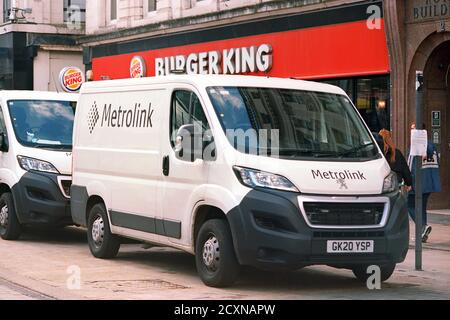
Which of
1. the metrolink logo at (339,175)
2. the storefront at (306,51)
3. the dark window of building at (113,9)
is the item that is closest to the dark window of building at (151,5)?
the storefront at (306,51)

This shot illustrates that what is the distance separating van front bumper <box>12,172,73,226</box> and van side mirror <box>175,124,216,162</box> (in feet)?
13.1

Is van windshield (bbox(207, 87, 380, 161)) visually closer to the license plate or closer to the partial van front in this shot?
the partial van front

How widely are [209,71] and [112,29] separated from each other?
708 centimetres

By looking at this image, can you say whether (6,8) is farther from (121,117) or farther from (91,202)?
(121,117)

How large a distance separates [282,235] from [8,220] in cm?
652

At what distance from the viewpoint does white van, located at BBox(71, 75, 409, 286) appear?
32.1ft

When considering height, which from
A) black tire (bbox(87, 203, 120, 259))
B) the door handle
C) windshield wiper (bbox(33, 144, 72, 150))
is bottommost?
black tire (bbox(87, 203, 120, 259))

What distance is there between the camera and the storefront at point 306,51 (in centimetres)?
2144

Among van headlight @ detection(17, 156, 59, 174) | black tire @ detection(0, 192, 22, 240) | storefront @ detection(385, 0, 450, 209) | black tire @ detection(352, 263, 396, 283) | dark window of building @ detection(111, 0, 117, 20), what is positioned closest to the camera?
black tire @ detection(352, 263, 396, 283)

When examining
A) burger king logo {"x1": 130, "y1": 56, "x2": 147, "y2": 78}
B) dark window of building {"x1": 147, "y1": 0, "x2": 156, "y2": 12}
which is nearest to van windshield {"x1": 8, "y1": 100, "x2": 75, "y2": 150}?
burger king logo {"x1": 130, "y1": 56, "x2": 147, "y2": 78}

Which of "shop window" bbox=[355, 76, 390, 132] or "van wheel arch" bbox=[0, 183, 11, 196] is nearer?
"van wheel arch" bbox=[0, 183, 11, 196]

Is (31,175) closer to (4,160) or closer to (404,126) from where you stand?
(4,160)

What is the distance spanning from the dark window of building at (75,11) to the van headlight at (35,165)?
24.9 meters

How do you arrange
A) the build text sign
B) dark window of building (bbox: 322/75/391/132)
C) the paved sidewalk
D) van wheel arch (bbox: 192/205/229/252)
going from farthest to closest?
1. dark window of building (bbox: 322/75/391/132)
2. the build text sign
3. the paved sidewalk
4. van wheel arch (bbox: 192/205/229/252)
